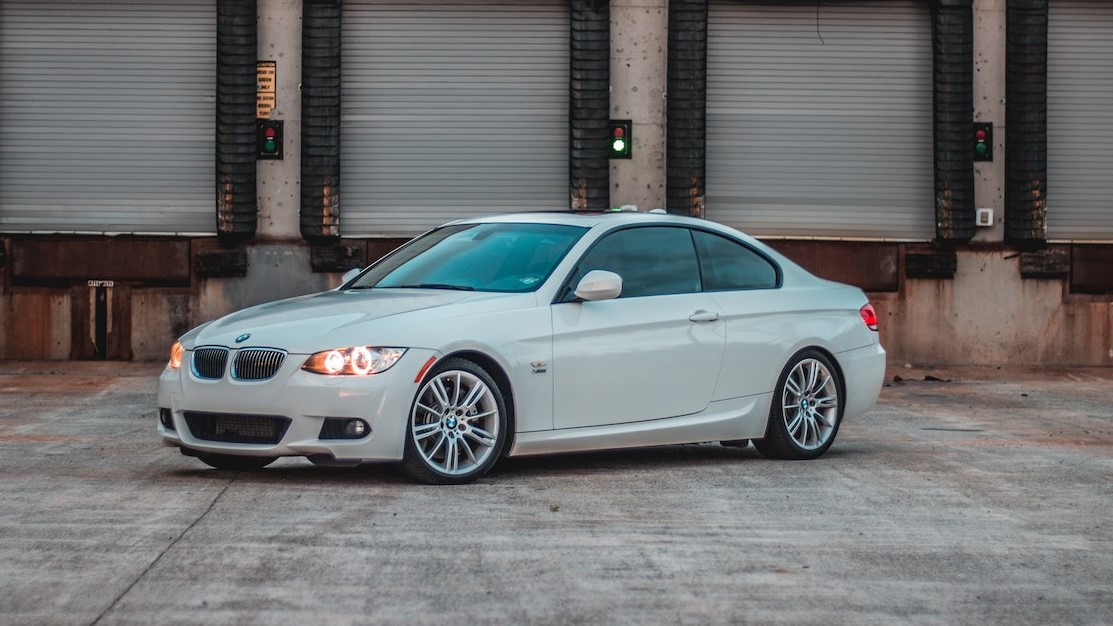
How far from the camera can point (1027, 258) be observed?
19.8 meters

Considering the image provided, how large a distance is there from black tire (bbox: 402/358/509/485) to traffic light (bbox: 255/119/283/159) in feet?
37.6

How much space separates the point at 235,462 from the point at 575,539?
275 centimetres

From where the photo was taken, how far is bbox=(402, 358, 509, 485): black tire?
827cm

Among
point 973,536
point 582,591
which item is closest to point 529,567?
point 582,591

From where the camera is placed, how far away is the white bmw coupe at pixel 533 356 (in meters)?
8.16

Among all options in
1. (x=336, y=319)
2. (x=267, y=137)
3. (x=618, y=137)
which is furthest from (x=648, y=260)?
(x=267, y=137)

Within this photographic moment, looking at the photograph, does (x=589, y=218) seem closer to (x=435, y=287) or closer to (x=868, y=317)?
(x=435, y=287)

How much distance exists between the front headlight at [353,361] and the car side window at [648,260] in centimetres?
135

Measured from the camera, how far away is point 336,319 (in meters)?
8.37

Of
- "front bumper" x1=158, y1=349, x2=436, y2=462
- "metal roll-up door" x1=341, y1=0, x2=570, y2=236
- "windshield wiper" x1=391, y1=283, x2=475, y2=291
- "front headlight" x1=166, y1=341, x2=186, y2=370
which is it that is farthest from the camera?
"metal roll-up door" x1=341, y1=0, x2=570, y2=236

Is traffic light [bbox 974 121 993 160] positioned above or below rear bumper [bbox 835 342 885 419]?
above

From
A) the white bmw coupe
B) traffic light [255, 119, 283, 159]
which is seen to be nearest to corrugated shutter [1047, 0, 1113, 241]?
traffic light [255, 119, 283, 159]

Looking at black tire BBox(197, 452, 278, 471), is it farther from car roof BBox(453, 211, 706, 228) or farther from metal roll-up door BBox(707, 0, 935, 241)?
metal roll-up door BBox(707, 0, 935, 241)

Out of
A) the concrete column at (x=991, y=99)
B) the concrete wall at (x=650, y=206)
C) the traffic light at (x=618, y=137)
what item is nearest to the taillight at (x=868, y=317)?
the concrete wall at (x=650, y=206)
